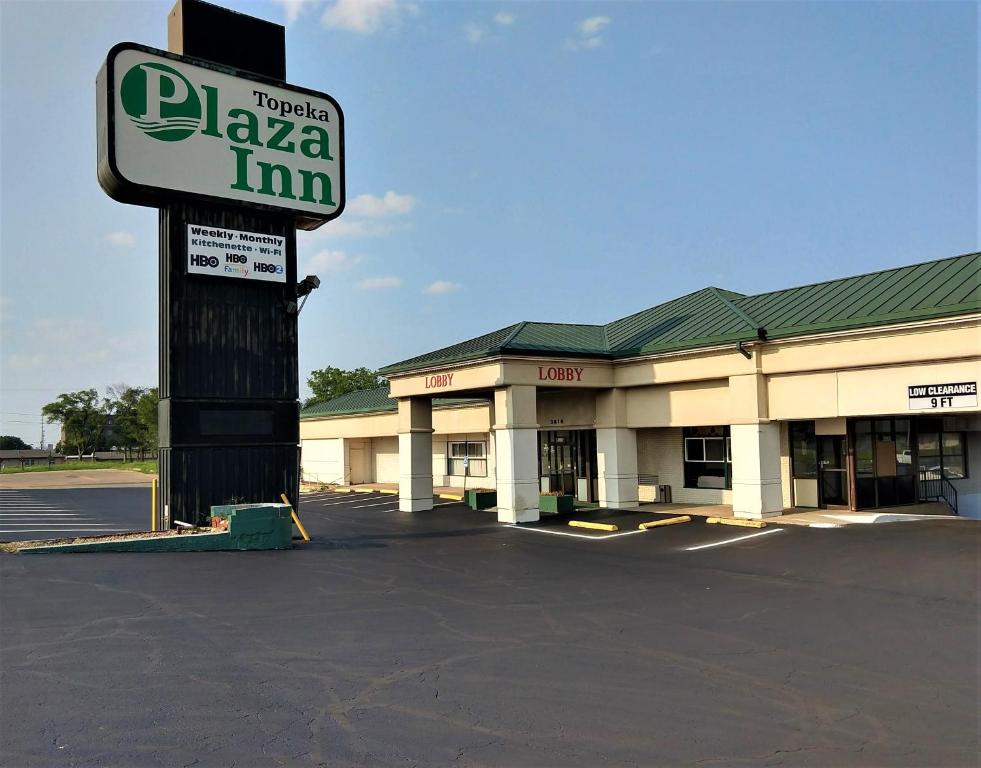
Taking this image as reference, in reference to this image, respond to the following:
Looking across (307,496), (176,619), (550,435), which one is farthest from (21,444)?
(176,619)

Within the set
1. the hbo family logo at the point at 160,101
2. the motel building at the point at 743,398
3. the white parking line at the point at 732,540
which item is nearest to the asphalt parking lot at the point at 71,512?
the motel building at the point at 743,398

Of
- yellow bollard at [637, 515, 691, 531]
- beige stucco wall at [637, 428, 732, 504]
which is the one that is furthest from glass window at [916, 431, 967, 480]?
yellow bollard at [637, 515, 691, 531]

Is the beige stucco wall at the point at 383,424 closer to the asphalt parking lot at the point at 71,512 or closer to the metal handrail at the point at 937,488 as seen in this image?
the asphalt parking lot at the point at 71,512

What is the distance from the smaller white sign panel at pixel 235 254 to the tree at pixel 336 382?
196ft

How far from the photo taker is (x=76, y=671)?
26.7 ft

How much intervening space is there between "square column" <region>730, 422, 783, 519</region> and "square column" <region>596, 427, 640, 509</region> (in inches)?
172

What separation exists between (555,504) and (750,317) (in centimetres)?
832

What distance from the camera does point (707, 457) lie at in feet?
83.9

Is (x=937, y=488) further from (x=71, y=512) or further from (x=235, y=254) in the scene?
(x=71, y=512)

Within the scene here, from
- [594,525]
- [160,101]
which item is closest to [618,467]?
[594,525]

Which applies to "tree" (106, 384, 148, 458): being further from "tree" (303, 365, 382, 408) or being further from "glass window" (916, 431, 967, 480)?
"glass window" (916, 431, 967, 480)

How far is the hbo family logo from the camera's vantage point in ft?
66.4

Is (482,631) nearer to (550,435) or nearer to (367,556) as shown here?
(367,556)

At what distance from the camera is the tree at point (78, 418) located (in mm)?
122062
